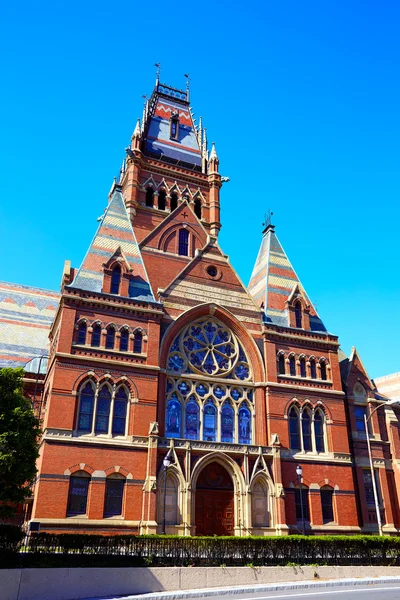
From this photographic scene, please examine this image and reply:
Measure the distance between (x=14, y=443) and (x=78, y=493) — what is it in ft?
28.5

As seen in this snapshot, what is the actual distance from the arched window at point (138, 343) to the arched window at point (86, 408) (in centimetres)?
364

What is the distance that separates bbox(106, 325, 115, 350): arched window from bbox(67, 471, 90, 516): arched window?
24.6 feet

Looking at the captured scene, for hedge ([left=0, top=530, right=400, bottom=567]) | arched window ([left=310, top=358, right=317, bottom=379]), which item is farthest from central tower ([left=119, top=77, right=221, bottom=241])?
hedge ([left=0, top=530, right=400, bottom=567])

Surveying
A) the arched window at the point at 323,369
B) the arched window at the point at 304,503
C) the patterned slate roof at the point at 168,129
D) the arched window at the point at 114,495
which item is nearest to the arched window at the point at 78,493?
the arched window at the point at 114,495

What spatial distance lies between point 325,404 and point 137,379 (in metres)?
13.6

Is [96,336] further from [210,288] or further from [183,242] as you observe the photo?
[183,242]

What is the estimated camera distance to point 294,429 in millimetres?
34844

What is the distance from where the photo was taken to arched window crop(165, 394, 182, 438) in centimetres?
3178

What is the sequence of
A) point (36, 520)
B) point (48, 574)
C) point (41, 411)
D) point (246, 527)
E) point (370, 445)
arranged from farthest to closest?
point (370, 445) < point (41, 411) < point (246, 527) < point (36, 520) < point (48, 574)

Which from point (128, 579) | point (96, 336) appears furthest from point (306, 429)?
point (128, 579)

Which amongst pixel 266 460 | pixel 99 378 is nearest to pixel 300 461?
pixel 266 460

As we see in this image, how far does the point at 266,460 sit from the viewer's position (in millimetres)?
32219

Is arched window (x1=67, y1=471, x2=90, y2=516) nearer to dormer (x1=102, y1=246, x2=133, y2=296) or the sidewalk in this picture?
the sidewalk

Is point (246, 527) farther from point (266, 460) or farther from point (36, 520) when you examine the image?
point (36, 520)
